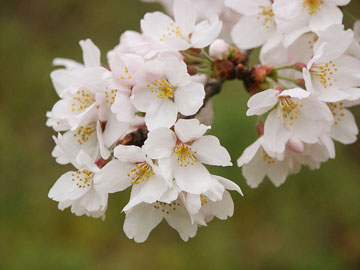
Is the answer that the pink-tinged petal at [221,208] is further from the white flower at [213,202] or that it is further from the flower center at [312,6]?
the flower center at [312,6]

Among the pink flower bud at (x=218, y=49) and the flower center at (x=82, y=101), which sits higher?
the flower center at (x=82, y=101)

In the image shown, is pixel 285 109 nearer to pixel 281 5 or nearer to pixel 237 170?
pixel 281 5

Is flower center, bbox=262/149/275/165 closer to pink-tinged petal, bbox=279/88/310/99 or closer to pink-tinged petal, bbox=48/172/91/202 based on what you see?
pink-tinged petal, bbox=279/88/310/99

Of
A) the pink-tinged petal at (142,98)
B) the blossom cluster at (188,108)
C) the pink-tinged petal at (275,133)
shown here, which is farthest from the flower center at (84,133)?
the pink-tinged petal at (275,133)

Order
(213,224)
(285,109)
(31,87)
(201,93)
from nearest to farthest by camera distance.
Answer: (201,93) → (285,109) → (213,224) → (31,87)

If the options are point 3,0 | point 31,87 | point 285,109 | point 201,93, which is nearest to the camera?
point 201,93

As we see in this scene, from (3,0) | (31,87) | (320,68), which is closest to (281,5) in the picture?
(320,68)
